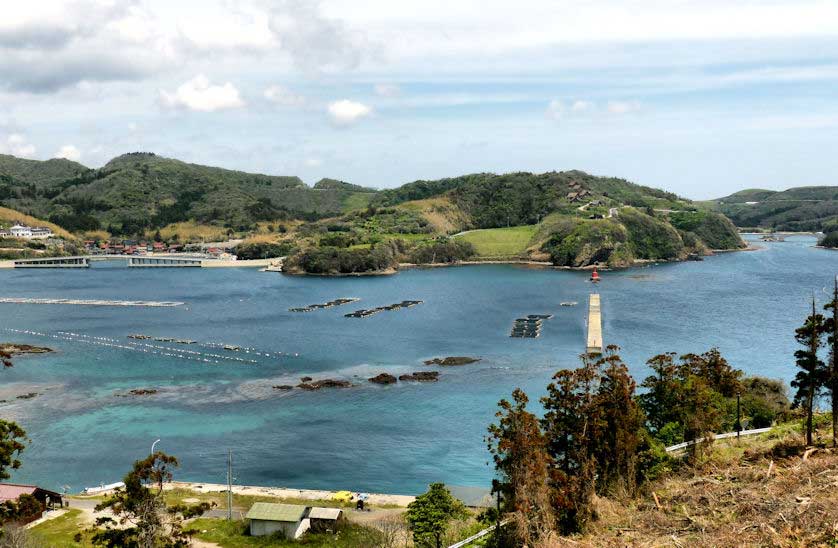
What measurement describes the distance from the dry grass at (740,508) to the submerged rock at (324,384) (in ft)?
145

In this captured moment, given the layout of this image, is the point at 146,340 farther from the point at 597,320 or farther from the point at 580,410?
the point at 580,410

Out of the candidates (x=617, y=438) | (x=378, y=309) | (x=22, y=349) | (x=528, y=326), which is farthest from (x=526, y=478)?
(x=378, y=309)

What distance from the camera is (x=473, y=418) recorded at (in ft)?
192

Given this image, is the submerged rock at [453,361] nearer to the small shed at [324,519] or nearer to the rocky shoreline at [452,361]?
the rocky shoreline at [452,361]

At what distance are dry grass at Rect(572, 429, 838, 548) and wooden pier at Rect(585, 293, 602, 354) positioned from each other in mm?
54425

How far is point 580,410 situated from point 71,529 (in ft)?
87.5

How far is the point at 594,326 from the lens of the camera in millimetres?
95188

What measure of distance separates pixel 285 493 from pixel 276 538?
7175 millimetres

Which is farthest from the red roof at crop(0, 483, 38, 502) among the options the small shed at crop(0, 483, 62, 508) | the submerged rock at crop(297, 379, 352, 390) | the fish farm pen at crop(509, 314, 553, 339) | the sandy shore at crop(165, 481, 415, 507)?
the fish farm pen at crop(509, 314, 553, 339)

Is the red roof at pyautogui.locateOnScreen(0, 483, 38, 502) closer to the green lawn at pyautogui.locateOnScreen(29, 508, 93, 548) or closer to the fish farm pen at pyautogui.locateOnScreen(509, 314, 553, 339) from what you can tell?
the green lawn at pyautogui.locateOnScreen(29, 508, 93, 548)

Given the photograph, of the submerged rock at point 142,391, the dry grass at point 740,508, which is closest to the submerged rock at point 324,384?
the submerged rock at point 142,391

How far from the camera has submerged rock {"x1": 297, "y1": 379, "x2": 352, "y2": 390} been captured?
68.9 metres

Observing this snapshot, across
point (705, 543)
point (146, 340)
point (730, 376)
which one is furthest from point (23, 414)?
point (705, 543)

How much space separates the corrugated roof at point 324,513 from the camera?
38.9 m
